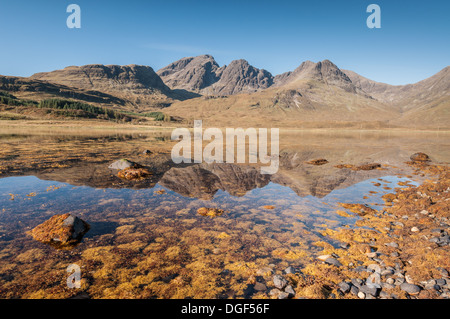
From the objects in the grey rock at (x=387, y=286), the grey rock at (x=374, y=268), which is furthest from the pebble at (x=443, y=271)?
the grey rock at (x=387, y=286)

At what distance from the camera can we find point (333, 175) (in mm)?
20703

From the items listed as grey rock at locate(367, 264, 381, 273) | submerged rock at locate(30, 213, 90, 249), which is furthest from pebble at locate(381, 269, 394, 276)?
submerged rock at locate(30, 213, 90, 249)

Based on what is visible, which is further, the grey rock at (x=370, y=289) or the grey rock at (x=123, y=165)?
the grey rock at (x=123, y=165)

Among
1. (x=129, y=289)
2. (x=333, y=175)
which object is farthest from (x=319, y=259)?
(x=333, y=175)

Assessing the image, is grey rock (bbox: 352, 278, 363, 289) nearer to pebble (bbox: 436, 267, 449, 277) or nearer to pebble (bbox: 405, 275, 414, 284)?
pebble (bbox: 405, 275, 414, 284)

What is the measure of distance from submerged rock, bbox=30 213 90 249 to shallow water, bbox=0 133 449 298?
1.10 feet

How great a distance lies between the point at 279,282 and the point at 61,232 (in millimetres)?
8239

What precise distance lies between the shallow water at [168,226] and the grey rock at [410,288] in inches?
102

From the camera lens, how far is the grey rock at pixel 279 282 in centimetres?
615

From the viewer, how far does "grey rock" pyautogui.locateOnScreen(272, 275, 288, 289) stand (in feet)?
20.2

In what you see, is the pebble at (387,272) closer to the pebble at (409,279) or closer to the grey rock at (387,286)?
the pebble at (409,279)

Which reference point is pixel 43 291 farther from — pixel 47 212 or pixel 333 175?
pixel 333 175

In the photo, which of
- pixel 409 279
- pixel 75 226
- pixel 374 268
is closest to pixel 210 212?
pixel 75 226
